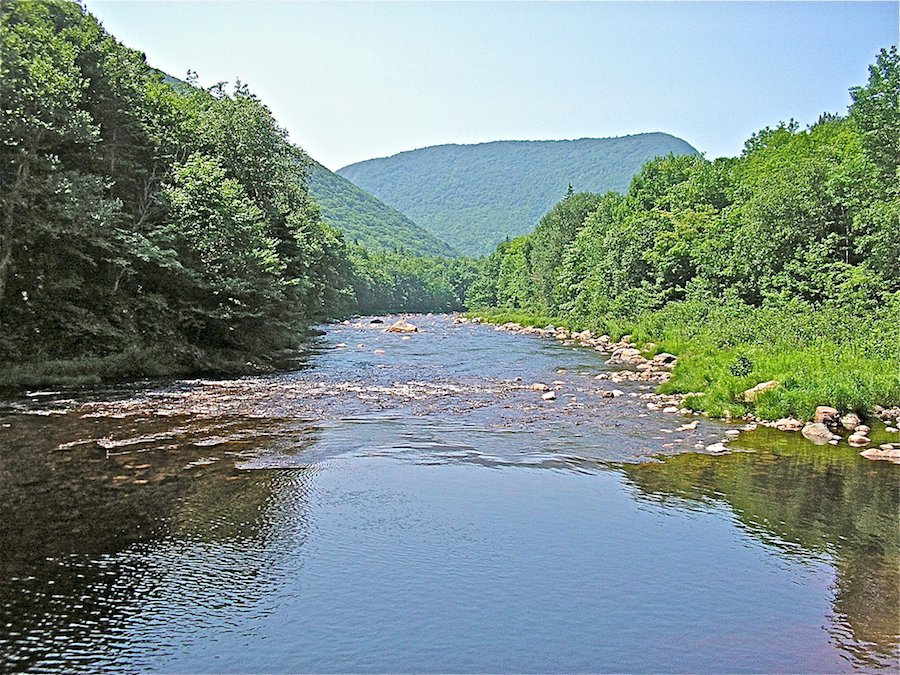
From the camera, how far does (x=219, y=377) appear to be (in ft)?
91.2

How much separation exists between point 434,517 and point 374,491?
1.80 metres

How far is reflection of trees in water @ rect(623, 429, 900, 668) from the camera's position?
8.53m

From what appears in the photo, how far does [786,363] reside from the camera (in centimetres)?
2234

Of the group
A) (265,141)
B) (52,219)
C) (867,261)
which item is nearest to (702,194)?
(867,261)

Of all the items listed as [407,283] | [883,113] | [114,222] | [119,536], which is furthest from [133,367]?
[407,283]

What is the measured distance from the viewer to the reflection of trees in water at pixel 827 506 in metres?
8.53

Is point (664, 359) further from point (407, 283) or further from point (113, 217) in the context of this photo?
point (407, 283)

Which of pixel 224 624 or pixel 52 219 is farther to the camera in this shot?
pixel 52 219

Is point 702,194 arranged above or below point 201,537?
→ above

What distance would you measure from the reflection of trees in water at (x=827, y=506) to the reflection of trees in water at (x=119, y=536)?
6.94 m

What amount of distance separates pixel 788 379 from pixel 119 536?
1685 centimetres

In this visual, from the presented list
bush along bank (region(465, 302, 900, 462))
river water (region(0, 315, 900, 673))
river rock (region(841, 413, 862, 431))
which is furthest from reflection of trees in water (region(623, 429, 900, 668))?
river rock (region(841, 413, 862, 431))

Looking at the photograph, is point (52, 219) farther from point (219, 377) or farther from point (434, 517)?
point (434, 517)

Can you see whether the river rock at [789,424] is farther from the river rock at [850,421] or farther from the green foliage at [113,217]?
the green foliage at [113,217]
